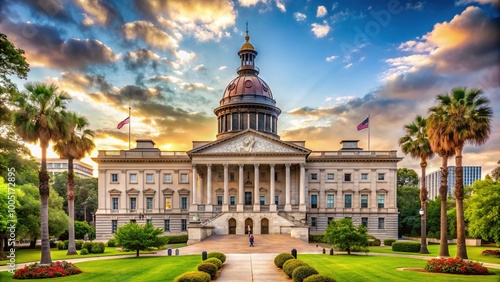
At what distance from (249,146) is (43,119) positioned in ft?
127

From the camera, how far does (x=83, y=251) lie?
41406mm

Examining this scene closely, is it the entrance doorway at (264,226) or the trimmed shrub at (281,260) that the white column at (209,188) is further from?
the trimmed shrub at (281,260)

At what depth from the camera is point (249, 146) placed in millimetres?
63750

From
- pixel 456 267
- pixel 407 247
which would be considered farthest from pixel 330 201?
pixel 456 267

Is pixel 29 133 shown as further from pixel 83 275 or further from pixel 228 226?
pixel 228 226

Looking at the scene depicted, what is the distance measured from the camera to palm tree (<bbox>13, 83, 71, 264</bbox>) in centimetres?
2781

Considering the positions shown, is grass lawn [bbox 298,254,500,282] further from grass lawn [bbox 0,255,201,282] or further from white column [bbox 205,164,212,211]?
white column [bbox 205,164,212,211]

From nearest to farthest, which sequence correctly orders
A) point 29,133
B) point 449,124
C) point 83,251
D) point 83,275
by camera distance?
point 83,275 < point 29,133 < point 449,124 < point 83,251

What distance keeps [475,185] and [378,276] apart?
27097mm

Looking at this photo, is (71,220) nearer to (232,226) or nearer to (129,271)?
(129,271)

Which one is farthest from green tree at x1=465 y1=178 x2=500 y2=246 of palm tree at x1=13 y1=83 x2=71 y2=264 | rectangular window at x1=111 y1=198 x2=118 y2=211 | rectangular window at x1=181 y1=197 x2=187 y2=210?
rectangular window at x1=111 y1=198 x2=118 y2=211

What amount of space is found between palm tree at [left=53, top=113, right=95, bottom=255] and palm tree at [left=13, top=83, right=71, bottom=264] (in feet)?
40.5

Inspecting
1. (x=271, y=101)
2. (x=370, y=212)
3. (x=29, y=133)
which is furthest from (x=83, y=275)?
(x=271, y=101)

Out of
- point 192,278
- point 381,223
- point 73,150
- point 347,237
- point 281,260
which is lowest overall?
point 381,223
